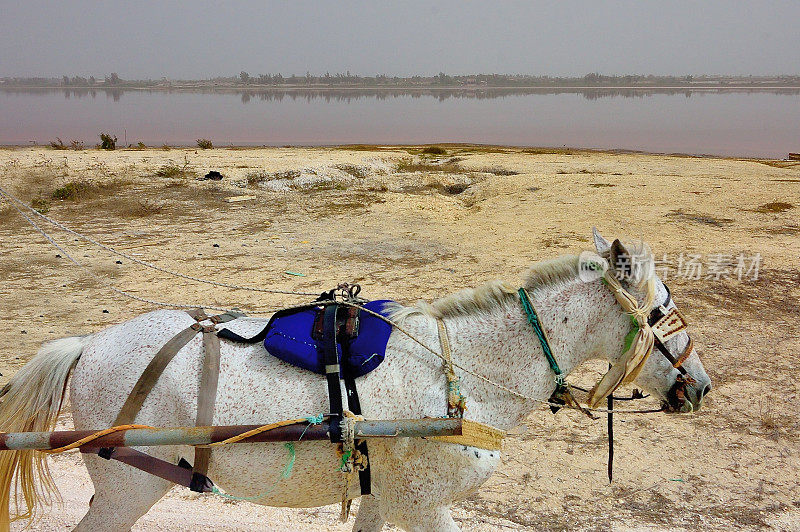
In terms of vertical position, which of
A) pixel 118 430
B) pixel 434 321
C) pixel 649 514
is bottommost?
pixel 649 514

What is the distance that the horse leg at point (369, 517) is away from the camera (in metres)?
3.14

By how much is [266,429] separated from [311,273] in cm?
726

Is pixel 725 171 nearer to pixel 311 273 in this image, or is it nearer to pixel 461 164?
pixel 461 164

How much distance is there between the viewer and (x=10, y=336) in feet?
23.6

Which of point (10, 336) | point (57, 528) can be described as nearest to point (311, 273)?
point (10, 336)

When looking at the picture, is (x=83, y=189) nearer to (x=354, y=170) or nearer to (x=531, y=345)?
(x=354, y=170)

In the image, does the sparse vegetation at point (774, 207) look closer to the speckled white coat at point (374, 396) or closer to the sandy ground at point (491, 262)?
the sandy ground at point (491, 262)

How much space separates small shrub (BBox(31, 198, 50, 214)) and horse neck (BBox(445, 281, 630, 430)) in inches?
560

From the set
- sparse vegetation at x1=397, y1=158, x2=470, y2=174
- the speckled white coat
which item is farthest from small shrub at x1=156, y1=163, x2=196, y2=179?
the speckled white coat

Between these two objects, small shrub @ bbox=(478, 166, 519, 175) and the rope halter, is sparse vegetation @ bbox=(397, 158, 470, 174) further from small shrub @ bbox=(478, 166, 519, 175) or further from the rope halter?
the rope halter

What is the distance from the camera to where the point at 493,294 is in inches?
116

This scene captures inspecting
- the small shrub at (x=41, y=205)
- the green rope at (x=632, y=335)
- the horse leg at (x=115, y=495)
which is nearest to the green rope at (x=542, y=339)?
the green rope at (x=632, y=335)

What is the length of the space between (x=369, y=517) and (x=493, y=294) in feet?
4.75

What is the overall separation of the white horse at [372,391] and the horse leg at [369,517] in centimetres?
33
